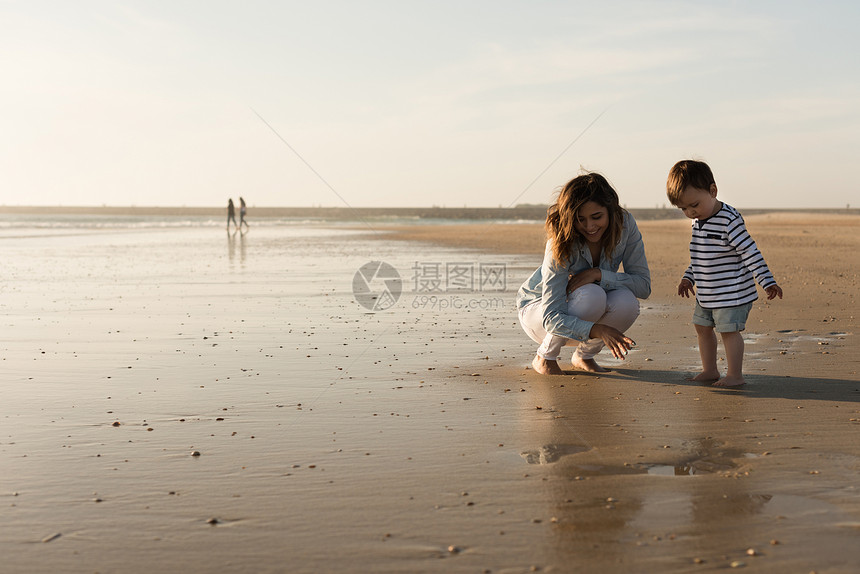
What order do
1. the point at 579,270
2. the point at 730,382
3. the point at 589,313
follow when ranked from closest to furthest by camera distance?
1. the point at 730,382
2. the point at 589,313
3. the point at 579,270

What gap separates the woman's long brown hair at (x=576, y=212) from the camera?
4824 millimetres

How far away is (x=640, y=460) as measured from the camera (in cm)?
334

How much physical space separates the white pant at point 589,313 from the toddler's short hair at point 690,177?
29.3 inches

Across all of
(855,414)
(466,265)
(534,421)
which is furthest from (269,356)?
(466,265)

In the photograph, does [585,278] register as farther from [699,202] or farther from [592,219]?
[699,202]

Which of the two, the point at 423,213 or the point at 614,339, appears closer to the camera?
the point at 614,339

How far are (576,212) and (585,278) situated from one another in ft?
1.63

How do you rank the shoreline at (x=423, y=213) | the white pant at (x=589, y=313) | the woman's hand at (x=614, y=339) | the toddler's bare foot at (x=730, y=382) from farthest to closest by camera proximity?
the shoreline at (x=423, y=213) → the white pant at (x=589, y=313) → the toddler's bare foot at (x=730, y=382) → the woman's hand at (x=614, y=339)

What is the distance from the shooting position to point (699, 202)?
15.9 ft

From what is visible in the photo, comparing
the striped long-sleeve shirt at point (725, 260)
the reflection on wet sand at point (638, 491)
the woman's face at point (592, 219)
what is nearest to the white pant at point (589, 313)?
the woman's face at point (592, 219)

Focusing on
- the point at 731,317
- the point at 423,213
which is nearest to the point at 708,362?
the point at 731,317

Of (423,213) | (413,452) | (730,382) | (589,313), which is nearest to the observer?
(413,452)

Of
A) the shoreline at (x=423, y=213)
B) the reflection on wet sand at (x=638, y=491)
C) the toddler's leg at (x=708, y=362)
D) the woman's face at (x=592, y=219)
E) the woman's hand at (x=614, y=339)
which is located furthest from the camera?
the shoreline at (x=423, y=213)

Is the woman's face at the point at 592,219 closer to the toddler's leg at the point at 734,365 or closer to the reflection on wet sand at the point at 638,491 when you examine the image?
the toddler's leg at the point at 734,365
